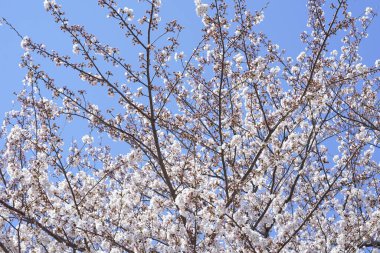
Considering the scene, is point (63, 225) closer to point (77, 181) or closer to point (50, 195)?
point (50, 195)

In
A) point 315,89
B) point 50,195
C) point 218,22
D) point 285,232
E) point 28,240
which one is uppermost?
point 315,89

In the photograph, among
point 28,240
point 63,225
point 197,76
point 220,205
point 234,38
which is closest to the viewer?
point 220,205

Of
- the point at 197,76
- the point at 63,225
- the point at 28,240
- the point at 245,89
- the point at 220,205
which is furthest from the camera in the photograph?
the point at 197,76

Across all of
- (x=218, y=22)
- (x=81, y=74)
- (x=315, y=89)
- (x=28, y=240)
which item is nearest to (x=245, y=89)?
(x=315, y=89)

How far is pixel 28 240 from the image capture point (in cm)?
666

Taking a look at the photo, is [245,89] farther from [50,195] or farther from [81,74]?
[50,195]

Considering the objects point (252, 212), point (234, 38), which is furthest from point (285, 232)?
point (234, 38)

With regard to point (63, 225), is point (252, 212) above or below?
above

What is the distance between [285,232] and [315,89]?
2.54m

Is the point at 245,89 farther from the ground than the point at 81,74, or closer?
farther from the ground

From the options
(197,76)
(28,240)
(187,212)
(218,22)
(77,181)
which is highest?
(197,76)

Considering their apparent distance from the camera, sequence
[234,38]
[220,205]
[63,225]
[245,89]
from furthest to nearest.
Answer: [245,89] < [234,38] < [63,225] < [220,205]

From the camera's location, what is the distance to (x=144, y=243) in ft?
21.1

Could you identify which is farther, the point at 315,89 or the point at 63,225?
the point at 315,89
